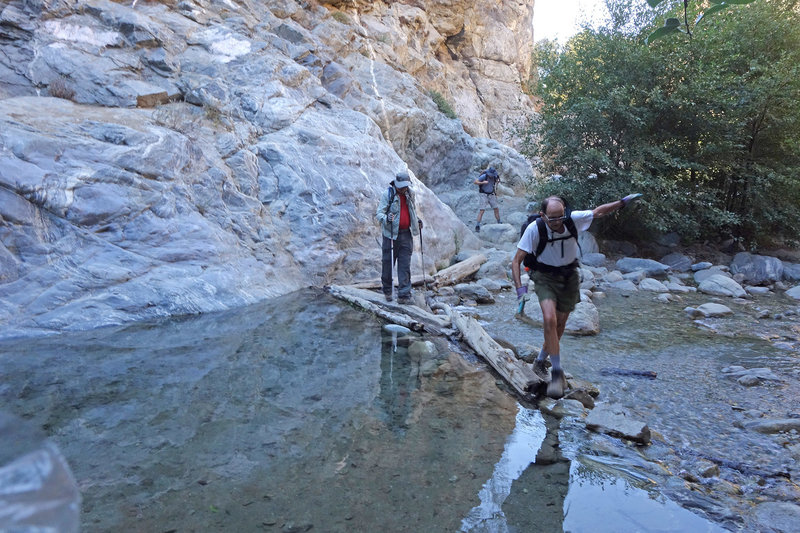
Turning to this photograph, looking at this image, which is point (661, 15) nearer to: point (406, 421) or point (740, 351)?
point (740, 351)

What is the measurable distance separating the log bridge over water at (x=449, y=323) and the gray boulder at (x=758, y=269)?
7.57m

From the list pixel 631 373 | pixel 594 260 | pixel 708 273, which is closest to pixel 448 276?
pixel 594 260

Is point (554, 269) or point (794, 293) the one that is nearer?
point (554, 269)

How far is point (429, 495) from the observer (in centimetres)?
347

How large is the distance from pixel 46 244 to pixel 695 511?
7.94m

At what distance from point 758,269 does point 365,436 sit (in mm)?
13266

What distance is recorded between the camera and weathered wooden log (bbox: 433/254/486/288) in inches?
448

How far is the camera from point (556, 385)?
17.1ft

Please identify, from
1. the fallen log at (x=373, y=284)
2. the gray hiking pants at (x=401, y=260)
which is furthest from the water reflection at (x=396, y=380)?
the fallen log at (x=373, y=284)

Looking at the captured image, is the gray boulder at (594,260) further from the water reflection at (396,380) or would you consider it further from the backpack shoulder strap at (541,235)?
the backpack shoulder strap at (541,235)

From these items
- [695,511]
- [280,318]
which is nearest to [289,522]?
[695,511]

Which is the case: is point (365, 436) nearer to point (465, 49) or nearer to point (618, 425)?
point (618, 425)

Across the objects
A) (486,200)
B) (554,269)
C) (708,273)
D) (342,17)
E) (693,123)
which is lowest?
(708,273)

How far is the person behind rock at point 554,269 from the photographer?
5.17 metres
